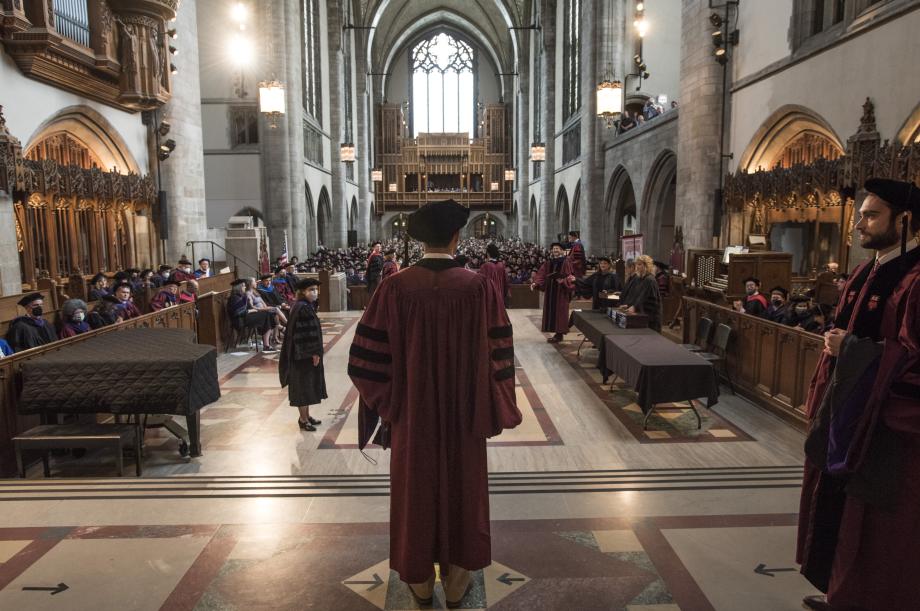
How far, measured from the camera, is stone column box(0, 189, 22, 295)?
30.7 ft

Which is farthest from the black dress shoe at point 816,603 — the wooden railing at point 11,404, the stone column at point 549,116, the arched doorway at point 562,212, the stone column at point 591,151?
the stone column at point 549,116

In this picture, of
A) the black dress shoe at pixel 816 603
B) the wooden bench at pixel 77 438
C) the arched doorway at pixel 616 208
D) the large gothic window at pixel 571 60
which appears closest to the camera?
the black dress shoe at pixel 816 603

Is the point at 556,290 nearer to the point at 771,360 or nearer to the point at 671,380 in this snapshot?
the point at 771,360

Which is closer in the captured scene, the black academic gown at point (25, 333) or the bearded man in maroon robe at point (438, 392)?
the bearded man in maroon robe at point (438, 392)

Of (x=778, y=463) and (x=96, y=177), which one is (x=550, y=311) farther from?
(x=96, y=177)

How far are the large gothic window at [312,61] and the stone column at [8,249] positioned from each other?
16429 mm

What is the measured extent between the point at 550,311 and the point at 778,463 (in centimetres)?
600

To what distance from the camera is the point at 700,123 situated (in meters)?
13.0

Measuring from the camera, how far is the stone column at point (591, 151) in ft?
68.9

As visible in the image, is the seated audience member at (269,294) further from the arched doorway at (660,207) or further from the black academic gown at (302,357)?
the arched doorway at (660,207)

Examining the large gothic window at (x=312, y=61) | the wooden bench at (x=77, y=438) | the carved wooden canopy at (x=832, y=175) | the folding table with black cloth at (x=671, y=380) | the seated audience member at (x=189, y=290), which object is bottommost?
the wooden bench at (x=77, y=438)

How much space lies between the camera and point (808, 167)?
10.1 m

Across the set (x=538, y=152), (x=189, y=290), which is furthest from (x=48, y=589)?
(x=538, y=152)

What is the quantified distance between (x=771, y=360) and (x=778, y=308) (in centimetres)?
114
